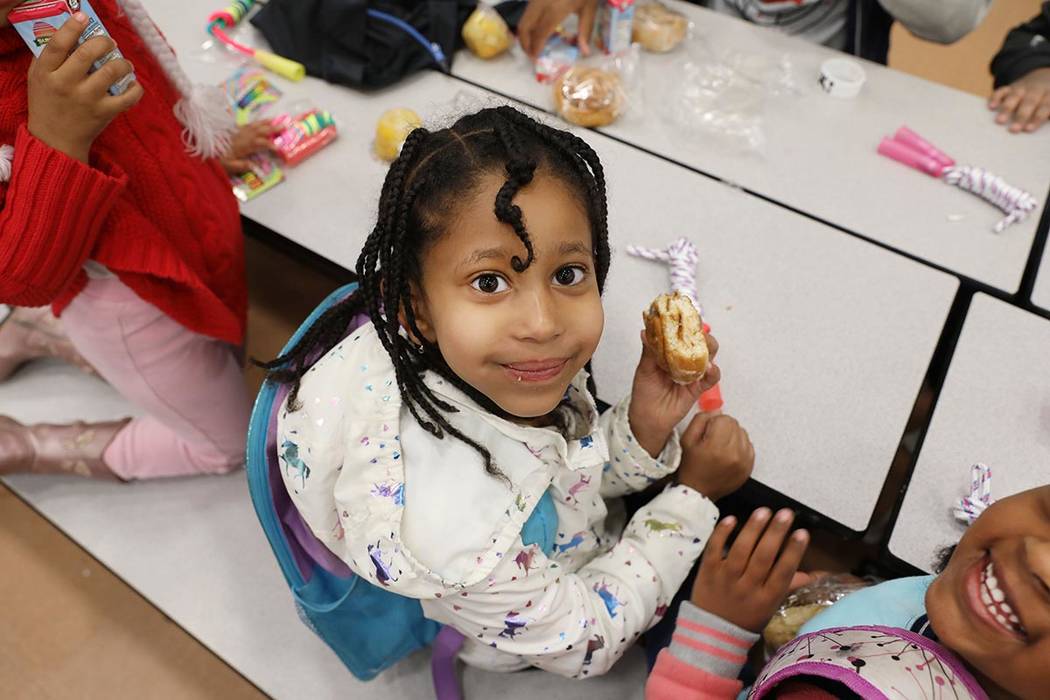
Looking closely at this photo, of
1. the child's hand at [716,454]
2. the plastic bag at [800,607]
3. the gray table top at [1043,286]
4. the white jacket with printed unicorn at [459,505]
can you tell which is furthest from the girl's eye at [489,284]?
the gray table top at [1043,286]

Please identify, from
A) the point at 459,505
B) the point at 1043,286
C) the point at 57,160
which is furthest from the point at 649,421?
the point at 57,160

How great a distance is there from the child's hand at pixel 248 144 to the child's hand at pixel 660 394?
2.55 feet

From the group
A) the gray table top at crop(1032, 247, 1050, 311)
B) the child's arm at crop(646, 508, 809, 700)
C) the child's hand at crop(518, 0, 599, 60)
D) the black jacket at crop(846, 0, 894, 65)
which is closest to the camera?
the child's arm at crop(646, 508, 809, 700)

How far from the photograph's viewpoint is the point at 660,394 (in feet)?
3.23

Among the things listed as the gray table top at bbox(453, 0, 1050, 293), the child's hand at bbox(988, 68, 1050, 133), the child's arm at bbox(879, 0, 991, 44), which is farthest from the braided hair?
the child's arm at bbox(879, 0, 991, 44)

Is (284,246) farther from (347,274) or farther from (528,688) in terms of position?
(528,688)

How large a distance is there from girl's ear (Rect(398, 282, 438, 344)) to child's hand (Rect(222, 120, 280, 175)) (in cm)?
66

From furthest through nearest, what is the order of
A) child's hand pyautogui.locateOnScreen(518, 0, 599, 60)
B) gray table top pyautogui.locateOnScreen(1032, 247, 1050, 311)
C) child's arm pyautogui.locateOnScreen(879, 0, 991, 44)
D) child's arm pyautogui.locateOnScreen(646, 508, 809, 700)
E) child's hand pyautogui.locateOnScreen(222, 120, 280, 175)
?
child's arm pyautogui.locateOnScreen(879, 0, 991, 44) < child's hand pyautogui.locateOnScreen(518, 0, 599, 60) < child's hand pyautogui.locateOnScreen(222, 120, 280, 175) < gray table top pyautogui.locateOnScreen(1032, 247, 1050, 311) < child's arm pyautogui.locateOnScreen(646, 508, 809, 700)

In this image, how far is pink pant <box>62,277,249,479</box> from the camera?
113 cm

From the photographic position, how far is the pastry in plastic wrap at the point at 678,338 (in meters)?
0.92

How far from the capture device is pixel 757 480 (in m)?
0.97

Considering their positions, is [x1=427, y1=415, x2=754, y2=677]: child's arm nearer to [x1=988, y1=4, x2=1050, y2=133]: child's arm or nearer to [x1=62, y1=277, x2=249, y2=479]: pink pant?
[x1=62, y1=277, x2=249, y2=479]: pink pant

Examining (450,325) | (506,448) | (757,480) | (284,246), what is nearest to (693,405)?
(757,480)

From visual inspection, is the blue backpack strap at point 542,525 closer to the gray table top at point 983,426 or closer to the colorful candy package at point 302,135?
the gray table top at point 983,426
